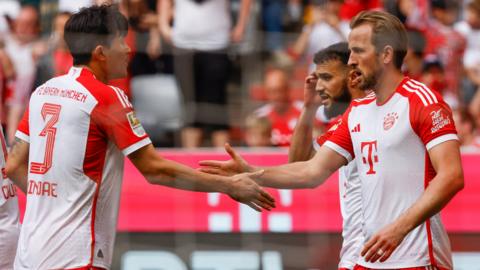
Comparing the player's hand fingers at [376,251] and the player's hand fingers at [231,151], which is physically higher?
the player's hand fingers at [231,151]

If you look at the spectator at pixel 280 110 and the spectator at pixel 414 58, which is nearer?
the spectator at pixel 280 110

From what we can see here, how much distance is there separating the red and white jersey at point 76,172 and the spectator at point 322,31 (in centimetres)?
375

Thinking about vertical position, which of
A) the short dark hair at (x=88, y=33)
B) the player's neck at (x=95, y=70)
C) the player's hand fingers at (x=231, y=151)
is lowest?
the player's hand fingers at (x=231, y=151)

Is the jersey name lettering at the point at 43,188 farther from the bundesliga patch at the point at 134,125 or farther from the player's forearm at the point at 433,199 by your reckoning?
the player's forearm at the point at 433,199

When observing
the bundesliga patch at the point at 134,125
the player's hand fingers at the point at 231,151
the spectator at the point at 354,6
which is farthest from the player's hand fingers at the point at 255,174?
the spectator at the point at 354,6

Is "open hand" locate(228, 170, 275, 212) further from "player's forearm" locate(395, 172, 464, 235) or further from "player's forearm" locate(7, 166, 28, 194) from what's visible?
"player's forearm" locate(7, 166, 28, 194)

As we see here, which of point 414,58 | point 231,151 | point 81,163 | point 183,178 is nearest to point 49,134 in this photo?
point 81,163

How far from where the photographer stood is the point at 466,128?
8.19m

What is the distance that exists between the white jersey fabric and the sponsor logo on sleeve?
13.2 ft

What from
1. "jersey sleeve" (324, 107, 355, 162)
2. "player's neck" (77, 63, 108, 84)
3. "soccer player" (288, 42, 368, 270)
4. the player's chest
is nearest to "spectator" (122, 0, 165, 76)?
"soccer player" (288, 42, 368, 270)

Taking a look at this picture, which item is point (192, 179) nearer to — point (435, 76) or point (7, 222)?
point (7, 222)

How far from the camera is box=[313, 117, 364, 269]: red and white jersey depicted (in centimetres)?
564

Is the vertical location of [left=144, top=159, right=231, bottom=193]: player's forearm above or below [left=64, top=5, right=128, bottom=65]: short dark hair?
below

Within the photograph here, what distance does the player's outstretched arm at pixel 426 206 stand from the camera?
454cm
